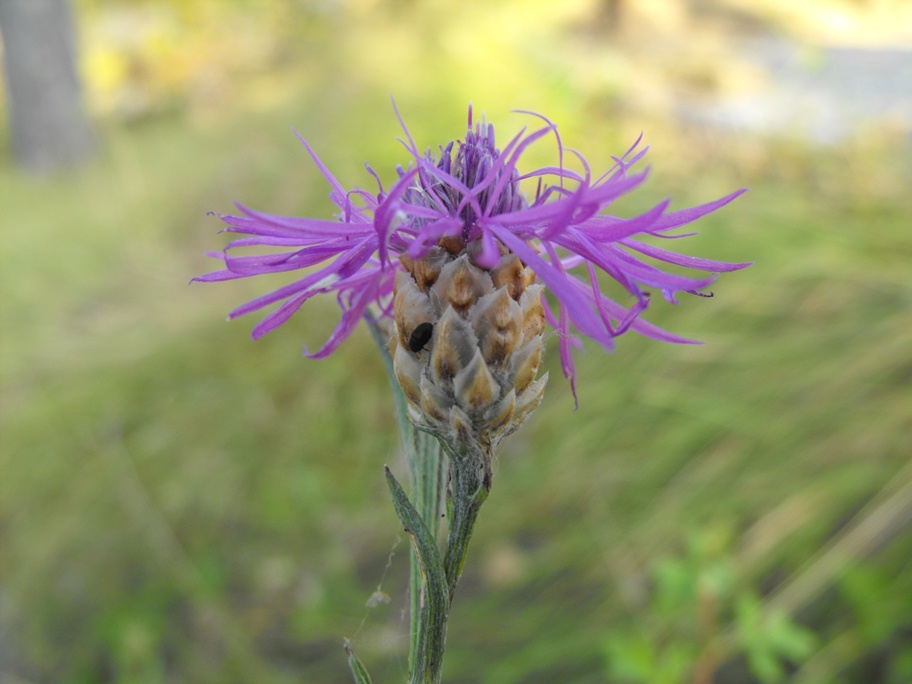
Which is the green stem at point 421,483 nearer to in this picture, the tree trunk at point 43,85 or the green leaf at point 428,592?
the green leaf at point 428,592

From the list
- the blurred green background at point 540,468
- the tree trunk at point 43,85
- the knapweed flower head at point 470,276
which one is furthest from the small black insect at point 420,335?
the tree trunk at point 43,85

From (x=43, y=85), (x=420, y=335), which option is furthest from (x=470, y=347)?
(x=43, y=85)

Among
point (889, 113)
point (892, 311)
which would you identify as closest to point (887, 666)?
point (892, 311)

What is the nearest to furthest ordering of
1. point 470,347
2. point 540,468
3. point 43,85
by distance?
point 470,347 < point 540,468 < point 43,85

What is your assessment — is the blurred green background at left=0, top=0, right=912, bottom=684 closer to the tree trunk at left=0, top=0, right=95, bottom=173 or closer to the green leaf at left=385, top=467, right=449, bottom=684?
the green leaf at left=385, top=467, right=449, bottom=684

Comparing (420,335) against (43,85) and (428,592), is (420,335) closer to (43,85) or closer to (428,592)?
(428,592)

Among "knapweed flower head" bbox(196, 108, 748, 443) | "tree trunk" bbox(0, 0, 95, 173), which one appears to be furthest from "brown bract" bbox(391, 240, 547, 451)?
"tree trunk" bbox(0, 0, 95, 173)
